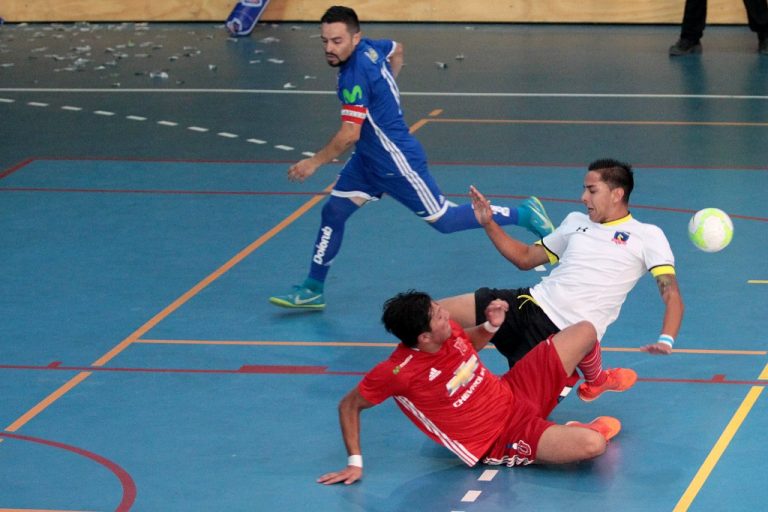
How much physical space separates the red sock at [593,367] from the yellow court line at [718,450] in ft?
2.18

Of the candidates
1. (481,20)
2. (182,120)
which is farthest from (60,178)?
(481,20)

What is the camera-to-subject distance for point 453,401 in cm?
641

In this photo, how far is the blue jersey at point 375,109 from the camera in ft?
28.1

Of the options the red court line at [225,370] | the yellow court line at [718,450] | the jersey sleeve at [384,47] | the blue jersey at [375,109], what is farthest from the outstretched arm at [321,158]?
the yellow court line at [718,450]

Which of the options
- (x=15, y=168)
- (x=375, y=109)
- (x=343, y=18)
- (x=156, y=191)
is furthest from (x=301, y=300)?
Result: (x=15, y=168)

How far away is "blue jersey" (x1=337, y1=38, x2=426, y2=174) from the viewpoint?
8570mm

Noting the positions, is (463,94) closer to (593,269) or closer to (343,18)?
(343,18)

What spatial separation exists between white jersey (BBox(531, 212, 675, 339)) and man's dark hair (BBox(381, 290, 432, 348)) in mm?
1085

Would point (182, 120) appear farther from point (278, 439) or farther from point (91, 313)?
point (278, 439)

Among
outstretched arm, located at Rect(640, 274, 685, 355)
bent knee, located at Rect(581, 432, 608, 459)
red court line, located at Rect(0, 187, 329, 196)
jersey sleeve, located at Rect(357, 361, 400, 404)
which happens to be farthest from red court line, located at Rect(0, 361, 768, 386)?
red court line, located at Rect(0, 187, 329, 196)

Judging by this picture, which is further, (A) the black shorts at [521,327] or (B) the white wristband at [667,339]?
(A) the black shorts at [521,327]

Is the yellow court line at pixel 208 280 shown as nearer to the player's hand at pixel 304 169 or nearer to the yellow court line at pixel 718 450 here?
the player's hand at pixel 304 169

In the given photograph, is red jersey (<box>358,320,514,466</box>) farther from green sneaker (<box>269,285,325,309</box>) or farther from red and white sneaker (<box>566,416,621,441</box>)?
green sneaker (<box>269,285,325,309</box>)

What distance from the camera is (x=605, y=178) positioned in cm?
696
